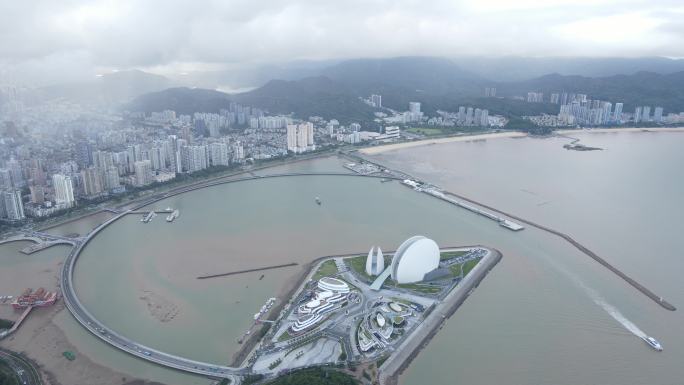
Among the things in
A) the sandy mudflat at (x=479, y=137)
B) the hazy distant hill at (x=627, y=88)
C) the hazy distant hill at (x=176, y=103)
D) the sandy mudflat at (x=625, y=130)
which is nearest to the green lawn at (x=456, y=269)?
the sandy mudflat at (x=479, y=137)

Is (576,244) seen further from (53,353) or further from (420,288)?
(53,353)

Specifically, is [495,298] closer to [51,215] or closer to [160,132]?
[51,215]

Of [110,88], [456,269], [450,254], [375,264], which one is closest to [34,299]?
[375,264]

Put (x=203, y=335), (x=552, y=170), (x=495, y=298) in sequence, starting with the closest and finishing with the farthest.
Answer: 1. (x=203, y=335)
2. (x=495, y=298)
3. (x=552, y=170)

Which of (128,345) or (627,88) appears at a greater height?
(627,88)

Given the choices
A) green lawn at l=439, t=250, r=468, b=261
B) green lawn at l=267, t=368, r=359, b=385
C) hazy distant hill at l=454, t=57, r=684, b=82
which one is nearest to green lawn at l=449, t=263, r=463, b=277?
green lawn at l=439, t=250, r=468, b=261

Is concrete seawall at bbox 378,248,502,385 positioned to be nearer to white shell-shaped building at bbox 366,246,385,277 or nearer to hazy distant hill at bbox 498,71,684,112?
white shell-shaped building at bbox 366,246,385,277

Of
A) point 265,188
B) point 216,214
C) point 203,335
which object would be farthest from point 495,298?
point 265,188
